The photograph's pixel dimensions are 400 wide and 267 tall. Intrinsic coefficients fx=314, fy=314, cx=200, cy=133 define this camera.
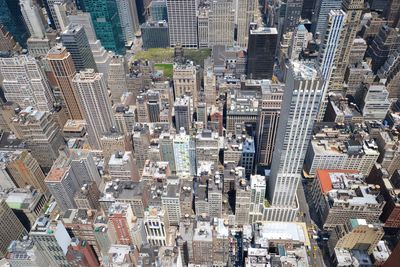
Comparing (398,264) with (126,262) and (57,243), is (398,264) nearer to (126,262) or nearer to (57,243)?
(126,262)

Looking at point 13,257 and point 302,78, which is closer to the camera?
point 302,78

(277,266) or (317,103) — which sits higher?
(317,103)

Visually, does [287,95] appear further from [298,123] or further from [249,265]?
[249,265]

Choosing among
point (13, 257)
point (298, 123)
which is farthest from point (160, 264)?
point (298, 123)

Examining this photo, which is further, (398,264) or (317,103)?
(317,103)

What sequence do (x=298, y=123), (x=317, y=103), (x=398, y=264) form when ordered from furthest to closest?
(x=298, y=123) < (x=317, y=103) < (x=398, y=264)

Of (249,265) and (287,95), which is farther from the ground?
(287,95)

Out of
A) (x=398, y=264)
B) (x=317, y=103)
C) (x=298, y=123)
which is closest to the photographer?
(x=398, y=264)

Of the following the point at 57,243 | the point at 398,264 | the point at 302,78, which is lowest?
the point at 57,243

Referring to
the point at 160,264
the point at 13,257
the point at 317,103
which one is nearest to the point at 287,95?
the point at 317,103
